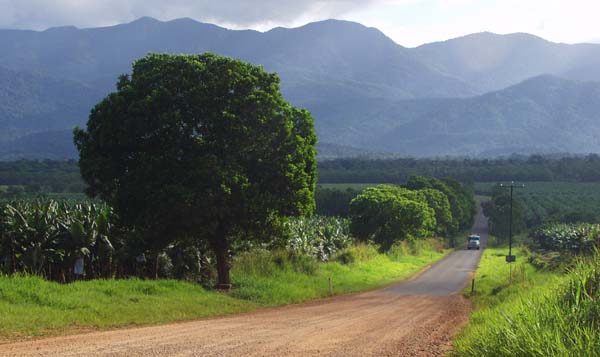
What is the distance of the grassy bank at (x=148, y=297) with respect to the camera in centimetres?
1522

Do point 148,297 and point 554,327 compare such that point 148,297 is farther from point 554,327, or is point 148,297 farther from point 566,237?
point 566,237

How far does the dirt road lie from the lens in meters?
12.5

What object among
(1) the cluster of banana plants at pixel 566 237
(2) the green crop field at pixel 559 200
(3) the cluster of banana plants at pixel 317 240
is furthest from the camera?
(2) the green crop field at pixel 559 200

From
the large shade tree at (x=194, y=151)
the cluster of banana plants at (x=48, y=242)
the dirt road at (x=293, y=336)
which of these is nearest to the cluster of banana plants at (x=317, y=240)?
the dirt road at (x=293, y=336)

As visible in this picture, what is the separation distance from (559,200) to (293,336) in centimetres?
12848

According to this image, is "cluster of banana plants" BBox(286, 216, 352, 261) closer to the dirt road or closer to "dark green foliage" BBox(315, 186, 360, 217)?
the dirt road

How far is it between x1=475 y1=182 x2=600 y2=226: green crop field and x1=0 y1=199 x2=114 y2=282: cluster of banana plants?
91.4 m

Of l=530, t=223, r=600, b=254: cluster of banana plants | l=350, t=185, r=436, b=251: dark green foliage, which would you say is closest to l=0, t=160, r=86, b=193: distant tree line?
l=350, t=185, r=436, b=251: dark green foliage

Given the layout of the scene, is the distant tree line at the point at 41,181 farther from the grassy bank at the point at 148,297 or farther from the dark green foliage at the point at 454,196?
the grassy bank at the point at 148,297

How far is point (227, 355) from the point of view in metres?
12.3

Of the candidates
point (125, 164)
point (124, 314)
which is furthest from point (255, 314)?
point (125, 164)

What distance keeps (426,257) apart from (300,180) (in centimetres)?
4978

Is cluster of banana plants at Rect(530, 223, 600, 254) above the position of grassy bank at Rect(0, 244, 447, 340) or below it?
below

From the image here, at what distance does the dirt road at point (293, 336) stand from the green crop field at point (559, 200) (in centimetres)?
8721
